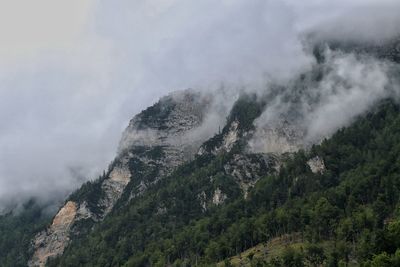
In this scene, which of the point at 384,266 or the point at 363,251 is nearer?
the point at 384,266

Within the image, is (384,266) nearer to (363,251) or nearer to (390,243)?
(390,243)

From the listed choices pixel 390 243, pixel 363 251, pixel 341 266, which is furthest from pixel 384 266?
pixel 341 266

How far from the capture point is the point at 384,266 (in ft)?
492

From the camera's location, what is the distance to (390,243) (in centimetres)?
17025

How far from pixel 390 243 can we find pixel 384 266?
21.7m

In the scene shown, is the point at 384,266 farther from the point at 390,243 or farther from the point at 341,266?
the point at 341,266

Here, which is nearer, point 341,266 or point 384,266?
point 384,266

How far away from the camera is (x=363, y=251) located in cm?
18362

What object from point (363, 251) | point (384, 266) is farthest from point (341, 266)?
point (384, 266)

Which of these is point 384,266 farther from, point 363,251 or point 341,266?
point 341,266

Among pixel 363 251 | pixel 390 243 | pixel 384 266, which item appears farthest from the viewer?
pixel 363 251

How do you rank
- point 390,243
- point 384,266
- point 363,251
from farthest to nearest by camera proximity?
point 363,251 → point 390,243 → point 384,266

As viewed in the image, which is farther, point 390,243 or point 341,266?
point 341,266

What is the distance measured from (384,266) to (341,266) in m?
45.9
